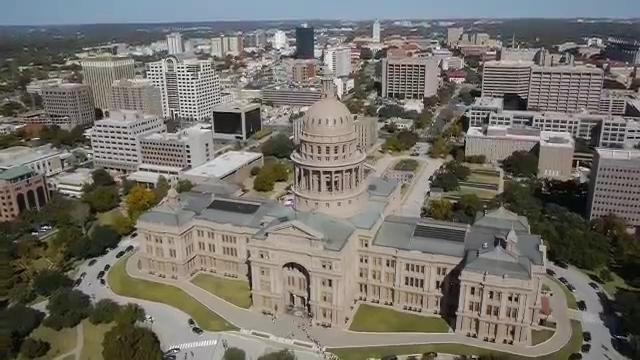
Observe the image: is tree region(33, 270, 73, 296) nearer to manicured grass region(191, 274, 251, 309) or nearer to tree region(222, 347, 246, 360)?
manicured grass region(191, 274, 251, 309)

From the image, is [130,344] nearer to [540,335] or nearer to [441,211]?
[540,335]

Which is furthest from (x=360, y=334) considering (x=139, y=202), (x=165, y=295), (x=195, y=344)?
(x=139, y=202)

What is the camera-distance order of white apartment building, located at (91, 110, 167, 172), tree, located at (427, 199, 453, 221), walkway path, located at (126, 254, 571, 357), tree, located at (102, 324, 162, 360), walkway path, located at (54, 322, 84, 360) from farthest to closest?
white apartment building, located at (91, 110, 167, 172) → tree, located at (427, 199, 453, 221) → walkway path, located at (126, 254, 571, 357) → walkway path, located at (54, 322, 84, 360) → tree, located at (102, 324, 162, 360)

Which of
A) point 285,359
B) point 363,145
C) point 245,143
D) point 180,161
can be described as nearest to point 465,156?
point 363,145

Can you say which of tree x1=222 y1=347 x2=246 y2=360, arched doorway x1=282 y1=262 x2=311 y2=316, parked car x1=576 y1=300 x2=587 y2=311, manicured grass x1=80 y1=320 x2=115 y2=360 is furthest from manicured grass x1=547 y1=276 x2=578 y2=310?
manicured grass x1=80 y1=320 x2=115 y2=360

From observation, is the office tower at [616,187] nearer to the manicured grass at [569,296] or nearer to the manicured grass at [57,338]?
the manicured grass at [569,296]

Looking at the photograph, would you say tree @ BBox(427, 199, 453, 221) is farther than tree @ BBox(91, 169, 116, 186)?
No

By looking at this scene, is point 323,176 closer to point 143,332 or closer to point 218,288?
point 218,288
